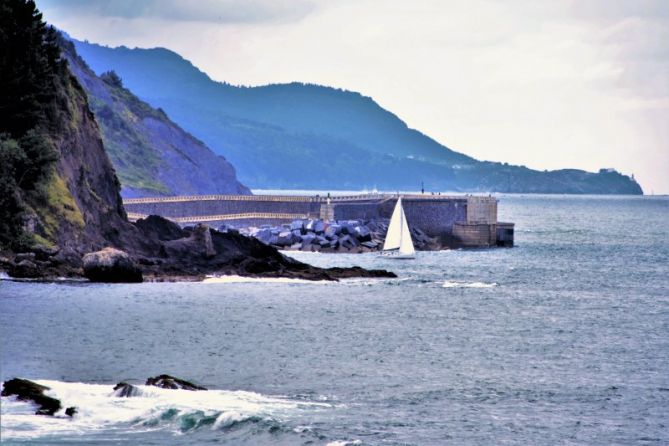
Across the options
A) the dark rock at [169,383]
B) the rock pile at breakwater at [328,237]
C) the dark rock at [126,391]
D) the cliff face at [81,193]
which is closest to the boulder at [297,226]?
the rock pile at breakwater at [328,237]

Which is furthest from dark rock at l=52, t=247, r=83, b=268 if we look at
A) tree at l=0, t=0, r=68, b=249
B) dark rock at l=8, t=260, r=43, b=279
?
dark rock at l=8, t=260, r=43, b=279

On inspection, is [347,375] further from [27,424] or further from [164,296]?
[164,296]

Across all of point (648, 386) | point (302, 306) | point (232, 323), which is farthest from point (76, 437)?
point (302, 306)

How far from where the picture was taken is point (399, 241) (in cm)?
11388

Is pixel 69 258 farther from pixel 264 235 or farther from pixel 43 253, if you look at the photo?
pixel 264 235

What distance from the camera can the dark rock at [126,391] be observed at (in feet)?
115

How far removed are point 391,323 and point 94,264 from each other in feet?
Result: 60.9

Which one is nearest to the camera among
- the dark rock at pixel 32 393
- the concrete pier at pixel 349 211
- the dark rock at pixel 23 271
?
the dark rock at pixel 32 393

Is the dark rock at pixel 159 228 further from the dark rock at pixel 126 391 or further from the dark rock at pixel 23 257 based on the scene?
the dark rock at pixel 126 391

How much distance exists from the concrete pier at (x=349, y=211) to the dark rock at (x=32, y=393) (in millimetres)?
99551

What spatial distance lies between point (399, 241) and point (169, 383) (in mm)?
78064

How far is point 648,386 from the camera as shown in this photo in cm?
4222

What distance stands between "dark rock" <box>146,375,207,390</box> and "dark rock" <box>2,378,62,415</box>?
327cm

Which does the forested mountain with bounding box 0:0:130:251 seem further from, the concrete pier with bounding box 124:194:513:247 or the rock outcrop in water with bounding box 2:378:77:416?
the concrete pier with bounding box 124:194:513:247
